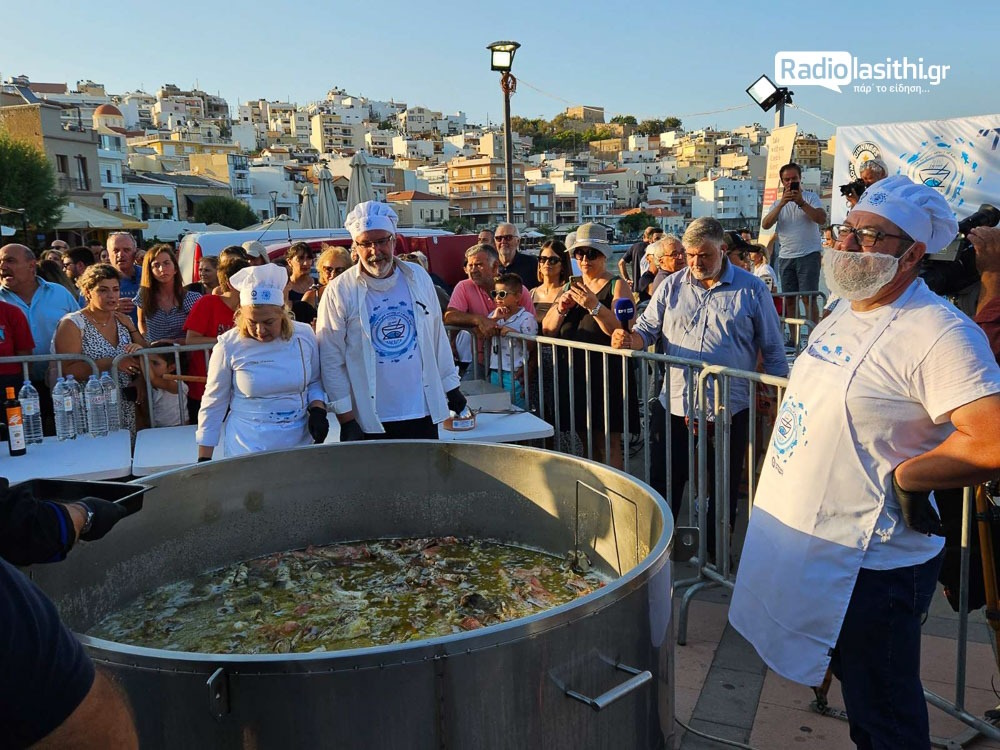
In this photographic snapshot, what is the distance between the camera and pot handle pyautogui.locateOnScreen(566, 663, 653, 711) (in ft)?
5.75

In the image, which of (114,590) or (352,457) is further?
(352,457)

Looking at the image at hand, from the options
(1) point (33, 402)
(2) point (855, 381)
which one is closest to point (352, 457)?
(2) point (855, 381)

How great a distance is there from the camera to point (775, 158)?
1034 cm

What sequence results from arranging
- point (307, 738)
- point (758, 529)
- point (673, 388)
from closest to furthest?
point (307, 738), point (758, 529), point (673, 388)

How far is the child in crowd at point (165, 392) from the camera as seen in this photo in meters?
5.50

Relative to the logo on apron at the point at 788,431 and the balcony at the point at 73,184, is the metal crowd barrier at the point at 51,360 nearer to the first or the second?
the logo on apron at the point at 788,431

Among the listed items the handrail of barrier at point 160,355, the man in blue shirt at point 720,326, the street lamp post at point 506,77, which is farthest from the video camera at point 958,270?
the street lamp post at point 506,77

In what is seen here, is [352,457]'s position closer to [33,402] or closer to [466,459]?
[466,459]

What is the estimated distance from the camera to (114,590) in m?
2.62

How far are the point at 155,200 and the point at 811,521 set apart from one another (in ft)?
269

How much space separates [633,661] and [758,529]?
84cm

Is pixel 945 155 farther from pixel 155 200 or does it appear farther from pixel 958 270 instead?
pixel 155 200

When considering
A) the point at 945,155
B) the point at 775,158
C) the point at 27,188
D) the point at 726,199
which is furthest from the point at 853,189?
the point at 726,199

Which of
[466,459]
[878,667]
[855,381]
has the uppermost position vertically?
[855,381]
